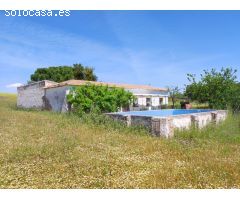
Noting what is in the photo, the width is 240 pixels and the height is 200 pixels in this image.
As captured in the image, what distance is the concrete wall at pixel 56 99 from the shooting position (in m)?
24.5

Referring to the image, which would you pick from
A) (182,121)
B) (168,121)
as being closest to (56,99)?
(182,121)

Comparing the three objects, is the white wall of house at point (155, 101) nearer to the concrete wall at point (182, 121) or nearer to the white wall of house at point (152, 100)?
the white wall of house at point (152, 100)

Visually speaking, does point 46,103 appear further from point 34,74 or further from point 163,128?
point 34,74

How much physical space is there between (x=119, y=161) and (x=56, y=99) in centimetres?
2095

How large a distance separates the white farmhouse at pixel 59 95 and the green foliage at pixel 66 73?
16.3 metres

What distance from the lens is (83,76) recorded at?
51.5 m

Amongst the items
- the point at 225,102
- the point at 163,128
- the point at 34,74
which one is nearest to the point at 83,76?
the point at 34,74

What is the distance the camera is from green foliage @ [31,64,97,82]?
51781 millimetres

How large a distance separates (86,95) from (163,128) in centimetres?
1204

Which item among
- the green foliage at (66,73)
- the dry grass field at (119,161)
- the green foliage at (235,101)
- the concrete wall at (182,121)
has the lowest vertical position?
the dry grass field at (119,161)

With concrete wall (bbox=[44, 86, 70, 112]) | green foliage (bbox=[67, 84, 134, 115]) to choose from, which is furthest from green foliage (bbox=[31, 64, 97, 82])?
green foliage (bbox=[67, 84, 134, 115])

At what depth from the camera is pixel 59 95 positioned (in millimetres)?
25719

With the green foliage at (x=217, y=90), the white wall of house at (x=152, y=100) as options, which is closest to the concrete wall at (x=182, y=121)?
the green foliage at (x=217, y=90)

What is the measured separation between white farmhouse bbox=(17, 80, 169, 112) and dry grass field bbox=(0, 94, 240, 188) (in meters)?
14.7
